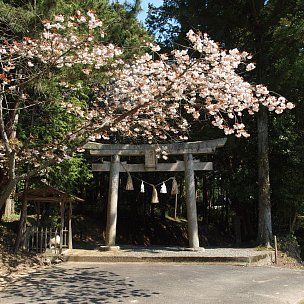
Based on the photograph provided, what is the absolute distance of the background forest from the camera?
28.4 ft

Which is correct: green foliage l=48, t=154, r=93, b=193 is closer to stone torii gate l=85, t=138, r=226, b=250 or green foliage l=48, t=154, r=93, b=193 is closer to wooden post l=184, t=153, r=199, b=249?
stone torii gate l=85, t=138, r=226, b=250

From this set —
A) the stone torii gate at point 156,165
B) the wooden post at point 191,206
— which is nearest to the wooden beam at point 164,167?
the stone torii gate at point 156,165

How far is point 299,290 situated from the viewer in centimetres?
685

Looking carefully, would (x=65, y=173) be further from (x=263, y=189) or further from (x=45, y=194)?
(x=263, y=189)

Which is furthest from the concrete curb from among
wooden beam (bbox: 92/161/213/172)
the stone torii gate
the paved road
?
wooden beam (bbox: 92/161/213/172)

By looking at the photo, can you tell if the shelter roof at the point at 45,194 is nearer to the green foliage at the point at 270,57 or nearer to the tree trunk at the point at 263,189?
the green foliage at the point at 270,57

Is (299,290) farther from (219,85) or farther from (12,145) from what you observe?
(12,145)

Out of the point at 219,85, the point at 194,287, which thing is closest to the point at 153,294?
the point at 194,287

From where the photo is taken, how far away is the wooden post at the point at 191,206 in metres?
11.4

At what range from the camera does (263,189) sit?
12.6 metres

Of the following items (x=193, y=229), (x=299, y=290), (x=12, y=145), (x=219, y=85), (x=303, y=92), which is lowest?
(x=299, y=290)

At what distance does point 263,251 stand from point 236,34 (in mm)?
8205

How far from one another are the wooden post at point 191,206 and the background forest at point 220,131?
204 centimetres

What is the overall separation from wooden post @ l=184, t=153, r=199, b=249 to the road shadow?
3.95 meters
